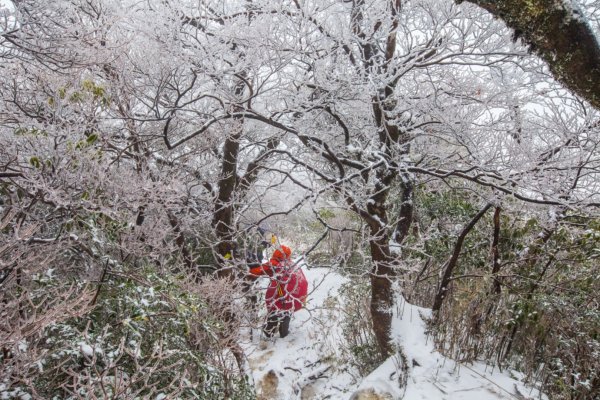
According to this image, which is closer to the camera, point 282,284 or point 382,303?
point 282,284

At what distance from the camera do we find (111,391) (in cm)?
217

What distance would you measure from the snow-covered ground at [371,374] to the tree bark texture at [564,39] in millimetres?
3181

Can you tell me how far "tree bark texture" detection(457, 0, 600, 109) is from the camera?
1.13m

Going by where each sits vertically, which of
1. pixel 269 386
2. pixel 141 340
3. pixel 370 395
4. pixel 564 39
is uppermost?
pixel 564 39

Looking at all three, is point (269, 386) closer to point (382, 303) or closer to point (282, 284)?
point (282, 284)

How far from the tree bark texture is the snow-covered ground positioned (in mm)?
3181

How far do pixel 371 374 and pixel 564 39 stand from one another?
13.4 feet

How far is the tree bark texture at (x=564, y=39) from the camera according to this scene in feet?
3.72

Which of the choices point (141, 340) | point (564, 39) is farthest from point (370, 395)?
point (564, 39)

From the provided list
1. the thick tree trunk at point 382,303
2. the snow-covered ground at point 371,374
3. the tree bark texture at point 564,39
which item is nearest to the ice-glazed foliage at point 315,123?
the thick tree trunk at point 382,303

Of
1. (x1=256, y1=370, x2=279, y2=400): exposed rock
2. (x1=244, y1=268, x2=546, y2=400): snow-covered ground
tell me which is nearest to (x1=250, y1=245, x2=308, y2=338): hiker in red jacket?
(x1=244, y1=268, x2=546, y2=400): snow-covered ground

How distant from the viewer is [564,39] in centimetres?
117

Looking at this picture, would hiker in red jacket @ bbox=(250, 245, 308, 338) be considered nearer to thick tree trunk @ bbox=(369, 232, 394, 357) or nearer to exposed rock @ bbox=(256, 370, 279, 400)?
exposed rock @ bbox=(256, 370, 279, 400)

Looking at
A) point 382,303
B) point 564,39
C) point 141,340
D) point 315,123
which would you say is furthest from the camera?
point 315,123
